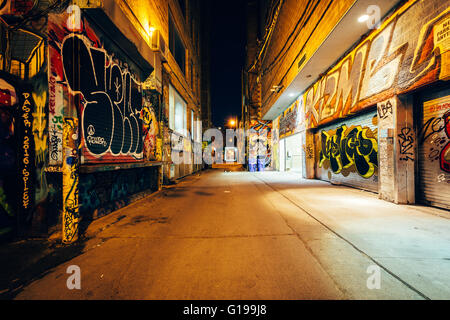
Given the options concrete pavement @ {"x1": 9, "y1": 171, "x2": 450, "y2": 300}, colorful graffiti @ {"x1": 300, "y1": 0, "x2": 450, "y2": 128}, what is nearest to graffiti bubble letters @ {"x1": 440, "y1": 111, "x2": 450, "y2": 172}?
colorful graffiti @ {"x1": 300, "y1": 0, "x2": 450, "y2": 128}


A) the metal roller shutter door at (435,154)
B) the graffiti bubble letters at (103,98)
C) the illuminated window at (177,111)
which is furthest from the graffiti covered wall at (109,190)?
the metal roller shutter door at (435,154)

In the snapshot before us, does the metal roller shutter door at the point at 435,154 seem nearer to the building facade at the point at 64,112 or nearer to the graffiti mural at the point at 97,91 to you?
the building facade at the point at 64,112

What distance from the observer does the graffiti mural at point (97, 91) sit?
136 inches

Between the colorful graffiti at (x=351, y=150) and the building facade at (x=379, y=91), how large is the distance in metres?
0.04

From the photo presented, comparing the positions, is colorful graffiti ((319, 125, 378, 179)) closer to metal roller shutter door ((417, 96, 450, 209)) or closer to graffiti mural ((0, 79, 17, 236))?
metal roller shutter door ((417, 96, 450, 209))

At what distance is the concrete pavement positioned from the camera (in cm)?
176

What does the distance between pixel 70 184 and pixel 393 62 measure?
8078 mm

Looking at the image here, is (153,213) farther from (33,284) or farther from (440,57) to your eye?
(440,57)

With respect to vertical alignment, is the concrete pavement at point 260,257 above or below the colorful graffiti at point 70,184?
below

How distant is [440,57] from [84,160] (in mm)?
8099

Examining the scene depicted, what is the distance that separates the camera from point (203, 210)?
4.63m

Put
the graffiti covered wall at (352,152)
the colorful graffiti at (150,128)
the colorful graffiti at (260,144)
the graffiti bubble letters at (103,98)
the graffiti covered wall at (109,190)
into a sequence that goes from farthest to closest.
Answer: the colorful graffiti at (260,144)
the colorful graffiti at (150,128)
the graffiti covered wall at (352,152)
the graffiti covered wall at (109,190)
the graffiti bubble letters at (103,98)

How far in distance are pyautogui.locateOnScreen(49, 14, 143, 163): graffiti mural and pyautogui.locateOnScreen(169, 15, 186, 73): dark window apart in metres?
5.99
